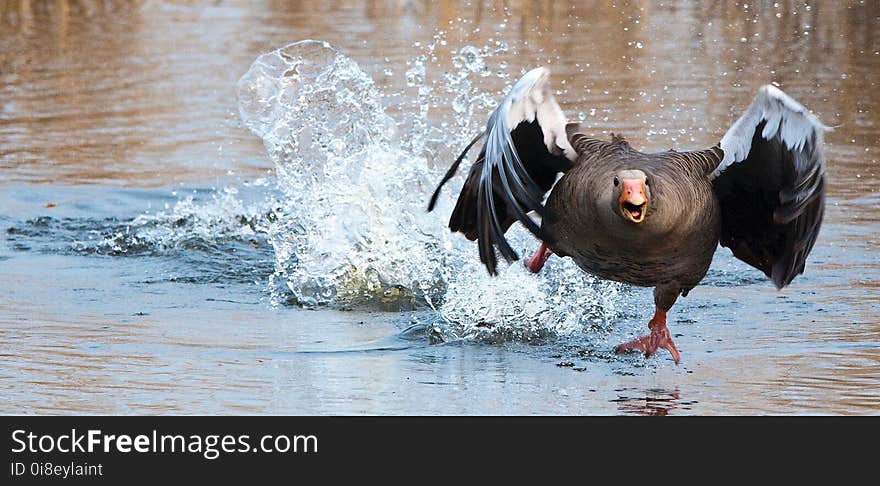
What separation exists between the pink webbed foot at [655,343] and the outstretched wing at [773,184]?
25.6 inches

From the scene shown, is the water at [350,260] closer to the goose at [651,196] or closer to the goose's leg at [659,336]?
the goose's leg at [659,336]

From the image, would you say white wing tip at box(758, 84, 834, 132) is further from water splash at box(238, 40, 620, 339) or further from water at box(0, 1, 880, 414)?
water splash at box(238, 40, 620, 339)

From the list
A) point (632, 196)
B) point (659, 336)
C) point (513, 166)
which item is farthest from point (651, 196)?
point (659, 336)

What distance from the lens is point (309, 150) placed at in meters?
9.12

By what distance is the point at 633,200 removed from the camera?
5672mm

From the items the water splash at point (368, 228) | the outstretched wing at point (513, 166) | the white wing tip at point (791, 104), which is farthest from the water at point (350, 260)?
the white wing tip at point (791, 104)

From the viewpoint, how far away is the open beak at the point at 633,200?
224 inches

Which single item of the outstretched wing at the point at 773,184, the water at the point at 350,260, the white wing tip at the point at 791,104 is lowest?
the water at the point at 350,260

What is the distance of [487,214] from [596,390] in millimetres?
1048

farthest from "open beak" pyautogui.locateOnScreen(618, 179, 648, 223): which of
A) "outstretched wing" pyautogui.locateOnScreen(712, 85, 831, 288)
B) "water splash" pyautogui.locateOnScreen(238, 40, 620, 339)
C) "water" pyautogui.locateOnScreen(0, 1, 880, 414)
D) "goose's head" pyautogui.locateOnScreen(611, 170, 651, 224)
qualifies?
Result: "water splash" pyautogui.locateOnScreen(238, 40, 620, 339)

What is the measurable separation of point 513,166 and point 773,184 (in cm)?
123

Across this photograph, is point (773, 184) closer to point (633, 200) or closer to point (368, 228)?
point (633, 200)

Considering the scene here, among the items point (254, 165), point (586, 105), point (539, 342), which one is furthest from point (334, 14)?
point (539, 342)

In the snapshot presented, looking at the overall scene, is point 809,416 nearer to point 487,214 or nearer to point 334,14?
point 487,214
